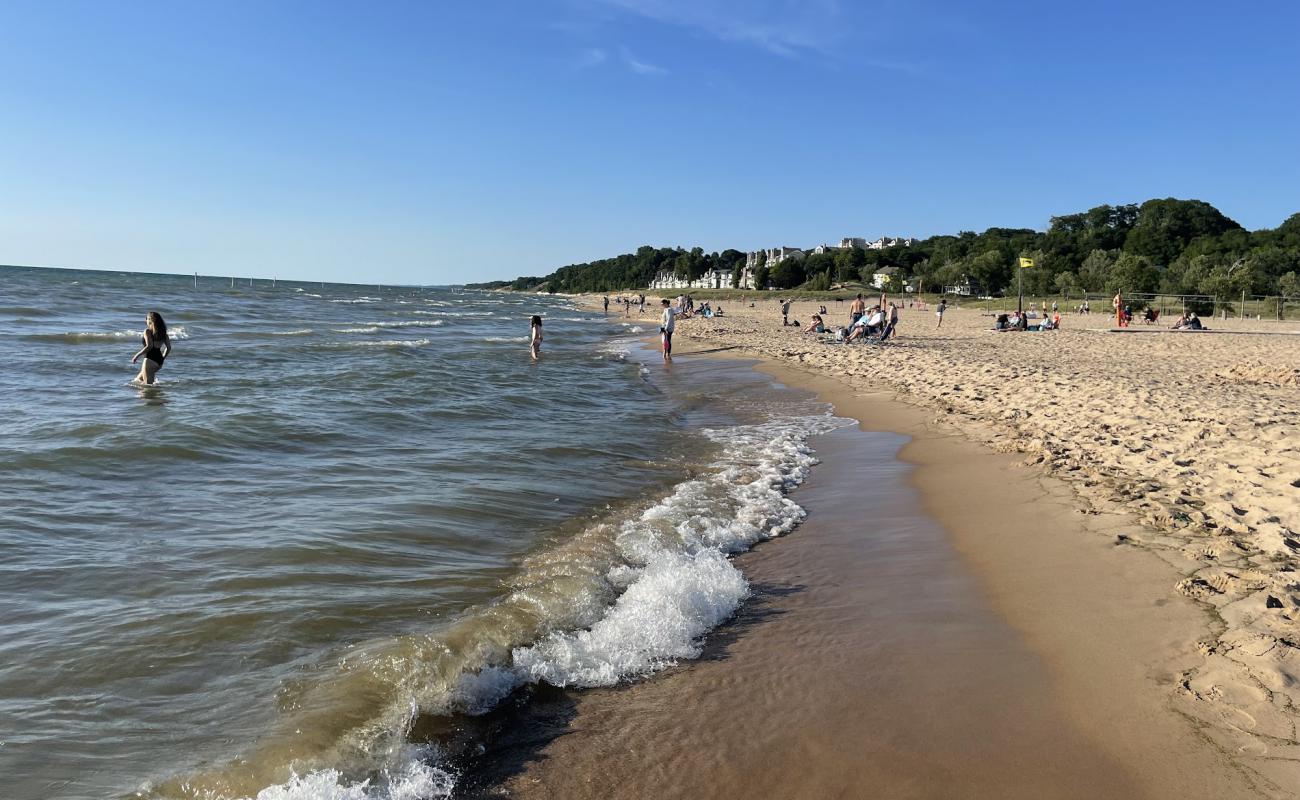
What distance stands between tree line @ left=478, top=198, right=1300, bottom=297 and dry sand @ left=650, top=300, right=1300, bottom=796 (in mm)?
39742

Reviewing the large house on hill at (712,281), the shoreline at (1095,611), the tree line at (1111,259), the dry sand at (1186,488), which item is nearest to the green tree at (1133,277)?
the tree line at (1111,259)

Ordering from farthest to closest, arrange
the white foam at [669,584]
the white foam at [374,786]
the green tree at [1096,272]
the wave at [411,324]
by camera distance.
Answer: the green tree at [1096,272]
the wave at [411,324]
the white foam at [669,584]
the white foam at [374,786]

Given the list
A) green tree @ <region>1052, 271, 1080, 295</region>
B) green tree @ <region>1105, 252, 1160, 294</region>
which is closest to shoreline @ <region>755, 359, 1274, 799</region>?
green tree @ <region>1105, 252, 1160, 294</region>

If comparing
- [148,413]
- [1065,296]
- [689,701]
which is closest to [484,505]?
[689,701]

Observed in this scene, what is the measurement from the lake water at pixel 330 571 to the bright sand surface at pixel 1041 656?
1.76ft

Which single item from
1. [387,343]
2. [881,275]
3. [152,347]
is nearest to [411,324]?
[387,343]

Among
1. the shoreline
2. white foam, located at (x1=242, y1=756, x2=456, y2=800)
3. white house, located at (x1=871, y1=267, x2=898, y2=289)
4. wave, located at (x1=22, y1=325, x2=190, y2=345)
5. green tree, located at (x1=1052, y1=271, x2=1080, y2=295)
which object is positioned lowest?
white foam, located at (x1=242, y1=756, x2=456, y2=800)

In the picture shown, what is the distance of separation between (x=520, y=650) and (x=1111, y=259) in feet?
278

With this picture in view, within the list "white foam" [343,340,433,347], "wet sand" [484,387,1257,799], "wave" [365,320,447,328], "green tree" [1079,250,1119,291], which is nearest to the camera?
"wet sand" [484,387,1257,799]

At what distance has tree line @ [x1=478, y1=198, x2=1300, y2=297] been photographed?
5384 centimetres

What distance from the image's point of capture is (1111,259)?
241 feet

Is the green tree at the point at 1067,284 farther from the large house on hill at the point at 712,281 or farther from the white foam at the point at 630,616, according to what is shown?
the large house on hill at the point at 712,281

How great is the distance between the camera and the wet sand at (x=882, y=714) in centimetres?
288

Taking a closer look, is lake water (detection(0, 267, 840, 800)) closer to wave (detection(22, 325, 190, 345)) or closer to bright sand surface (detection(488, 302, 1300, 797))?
bright sand surface (detection(488, 302, 1300, 797))
